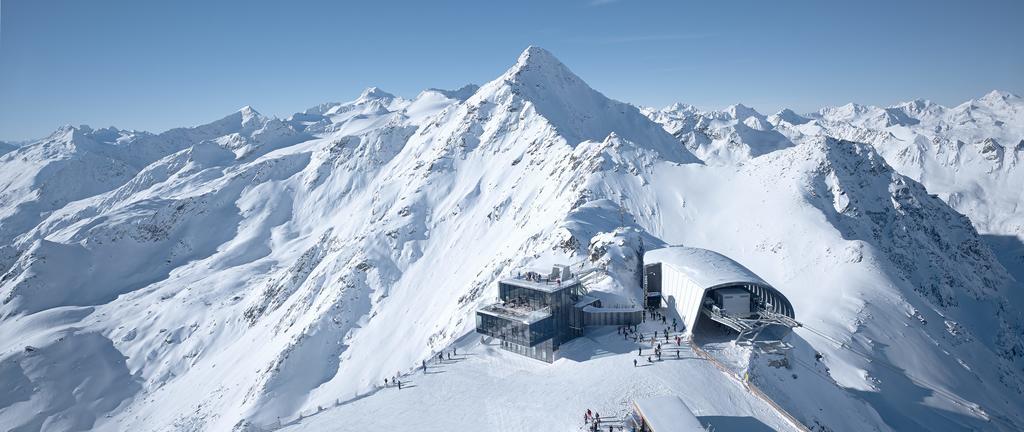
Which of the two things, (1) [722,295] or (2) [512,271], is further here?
(2) [512,271]

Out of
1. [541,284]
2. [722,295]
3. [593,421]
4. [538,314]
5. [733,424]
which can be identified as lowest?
[733,424]

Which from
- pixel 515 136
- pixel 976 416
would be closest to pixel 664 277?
pixel 976 416

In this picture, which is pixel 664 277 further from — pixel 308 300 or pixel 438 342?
pixel 308 300

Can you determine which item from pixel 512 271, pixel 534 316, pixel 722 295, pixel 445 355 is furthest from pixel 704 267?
pixel 512 271

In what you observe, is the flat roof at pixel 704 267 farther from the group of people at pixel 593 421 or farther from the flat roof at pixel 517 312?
the group of people at pixel 593 421

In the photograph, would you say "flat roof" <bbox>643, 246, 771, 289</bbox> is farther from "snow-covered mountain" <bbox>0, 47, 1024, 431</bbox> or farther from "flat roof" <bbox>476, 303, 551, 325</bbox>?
"flat roof" <bbox>476, 303, 551, 325</bbox>

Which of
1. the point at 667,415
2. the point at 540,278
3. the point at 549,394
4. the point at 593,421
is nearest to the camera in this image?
the point at 667,415

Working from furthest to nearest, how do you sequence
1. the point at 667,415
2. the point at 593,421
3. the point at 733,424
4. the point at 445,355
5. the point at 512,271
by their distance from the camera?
the point at 512,271 < the point at 445,355 < the point at 593,421 < the point at 733,424 < the point at 667,415

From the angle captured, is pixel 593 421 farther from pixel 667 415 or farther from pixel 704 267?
pixel 704 267
